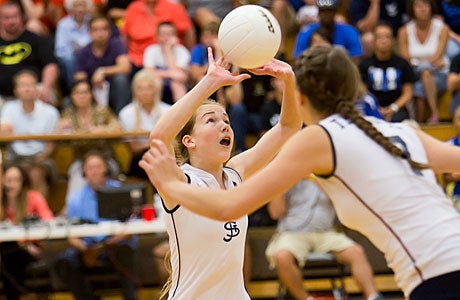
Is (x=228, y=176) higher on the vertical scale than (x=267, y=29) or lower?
lower

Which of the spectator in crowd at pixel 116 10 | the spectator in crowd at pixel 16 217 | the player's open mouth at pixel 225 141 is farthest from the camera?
the spectator in crowd at pixel 116 10

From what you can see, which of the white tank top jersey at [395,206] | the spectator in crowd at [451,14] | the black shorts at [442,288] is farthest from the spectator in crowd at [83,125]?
the black shorts at [442,288]

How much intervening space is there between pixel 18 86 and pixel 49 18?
2.52m

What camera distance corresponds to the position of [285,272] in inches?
317

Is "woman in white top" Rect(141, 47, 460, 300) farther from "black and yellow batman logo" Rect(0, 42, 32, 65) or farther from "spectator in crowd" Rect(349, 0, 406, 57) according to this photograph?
"spectator in crowd" Rect(349, 0, 406, 57)

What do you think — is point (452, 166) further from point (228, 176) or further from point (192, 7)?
point (192, 7)

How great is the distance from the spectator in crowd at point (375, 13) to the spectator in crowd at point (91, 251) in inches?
161

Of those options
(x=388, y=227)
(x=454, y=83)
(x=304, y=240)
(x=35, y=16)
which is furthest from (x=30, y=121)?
(x=388, y=227)

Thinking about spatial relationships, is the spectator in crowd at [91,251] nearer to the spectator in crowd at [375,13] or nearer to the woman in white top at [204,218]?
the spectator in crowd at [375,13]

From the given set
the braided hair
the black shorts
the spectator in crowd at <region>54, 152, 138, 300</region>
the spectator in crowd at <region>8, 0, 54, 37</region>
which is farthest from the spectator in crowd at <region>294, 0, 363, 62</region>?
the black shorts

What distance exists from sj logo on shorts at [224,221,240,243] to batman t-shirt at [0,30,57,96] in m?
6.88

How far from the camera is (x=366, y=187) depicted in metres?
3.19

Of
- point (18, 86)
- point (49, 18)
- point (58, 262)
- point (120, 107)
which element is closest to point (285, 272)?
point (58, 262)

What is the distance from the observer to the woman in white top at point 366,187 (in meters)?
3.13
